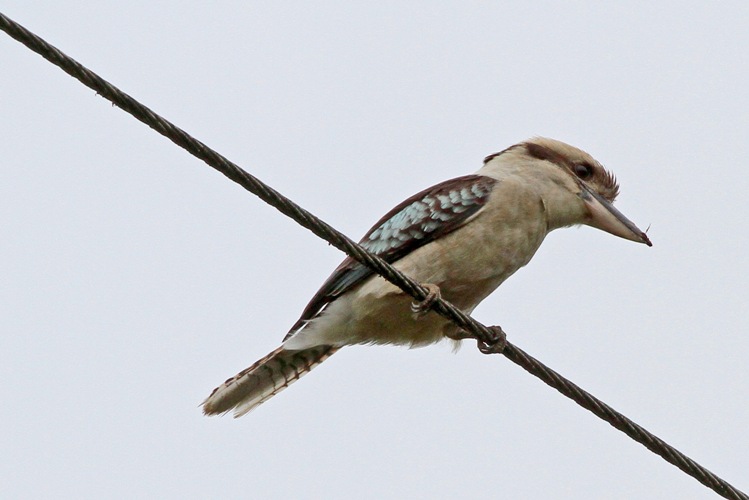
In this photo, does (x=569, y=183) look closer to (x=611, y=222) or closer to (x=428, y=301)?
(x=611, y=222)

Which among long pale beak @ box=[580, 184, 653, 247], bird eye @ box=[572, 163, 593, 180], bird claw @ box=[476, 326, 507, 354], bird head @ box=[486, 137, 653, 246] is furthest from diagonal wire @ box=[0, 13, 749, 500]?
bird eye @ box=[572, 163, 593, 180]

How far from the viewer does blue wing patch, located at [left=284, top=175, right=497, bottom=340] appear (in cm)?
639

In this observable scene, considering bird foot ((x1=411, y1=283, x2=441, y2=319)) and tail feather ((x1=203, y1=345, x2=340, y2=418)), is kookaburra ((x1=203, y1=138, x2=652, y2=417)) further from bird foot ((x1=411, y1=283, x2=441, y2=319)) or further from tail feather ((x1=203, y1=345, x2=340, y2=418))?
bird foot ((x1=411, y1=283, x2=441, y2=319))

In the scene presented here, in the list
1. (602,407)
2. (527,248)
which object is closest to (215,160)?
(602,407)

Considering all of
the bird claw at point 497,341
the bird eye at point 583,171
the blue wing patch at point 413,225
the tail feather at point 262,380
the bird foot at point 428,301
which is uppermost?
the bird eye at point 583,171

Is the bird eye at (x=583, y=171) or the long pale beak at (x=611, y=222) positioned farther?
the bird eye at (x=583, y=171)

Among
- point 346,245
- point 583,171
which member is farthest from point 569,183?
point 346,245

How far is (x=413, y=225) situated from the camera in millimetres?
6438

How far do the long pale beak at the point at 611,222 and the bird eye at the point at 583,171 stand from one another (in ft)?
0.63

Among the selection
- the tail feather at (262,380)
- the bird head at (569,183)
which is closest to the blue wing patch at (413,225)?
the tail feather at (262,380)

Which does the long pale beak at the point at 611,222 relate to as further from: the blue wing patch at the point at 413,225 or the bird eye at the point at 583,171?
the blue wing patch at the point at 413,225

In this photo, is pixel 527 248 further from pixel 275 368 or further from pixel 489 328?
pixel 275 368

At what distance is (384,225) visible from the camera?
21.9ft

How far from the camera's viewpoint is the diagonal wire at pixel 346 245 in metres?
3.83
